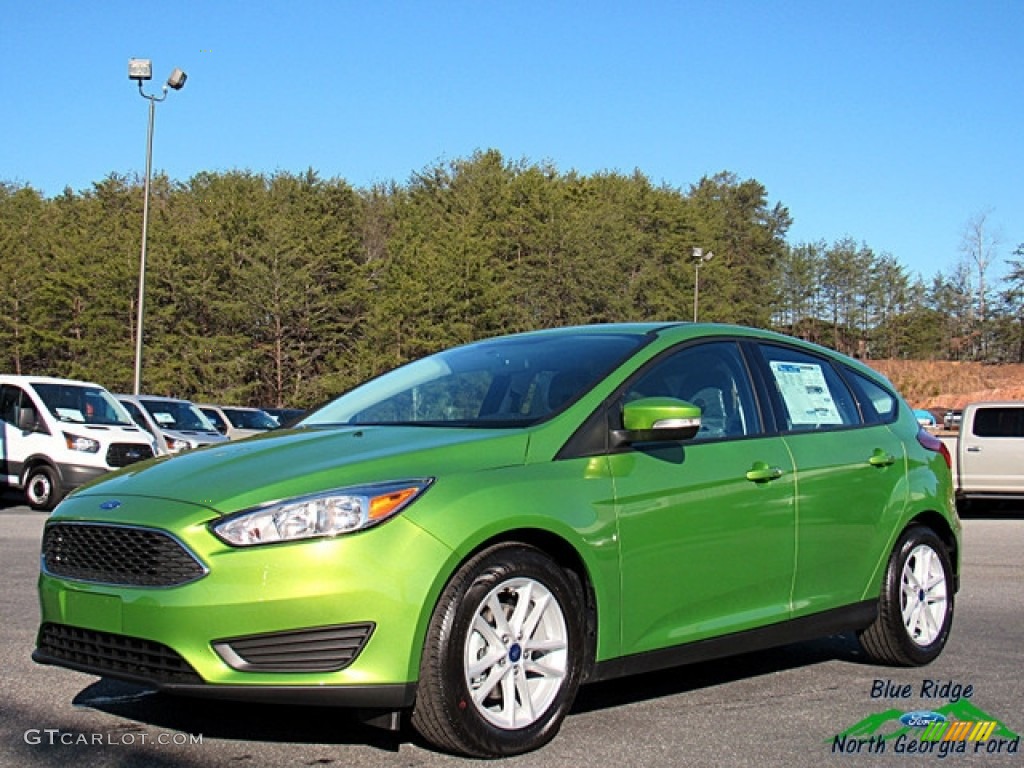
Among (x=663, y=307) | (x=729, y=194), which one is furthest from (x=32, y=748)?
(x=729, y=194)

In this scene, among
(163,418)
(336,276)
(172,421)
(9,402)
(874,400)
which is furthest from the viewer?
(336,276)

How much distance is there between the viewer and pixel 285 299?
61188 millimetres

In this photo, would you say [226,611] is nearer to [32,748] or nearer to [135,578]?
[135,578]

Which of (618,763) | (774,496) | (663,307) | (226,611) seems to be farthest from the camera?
(663,307)

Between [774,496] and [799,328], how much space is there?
88863mm

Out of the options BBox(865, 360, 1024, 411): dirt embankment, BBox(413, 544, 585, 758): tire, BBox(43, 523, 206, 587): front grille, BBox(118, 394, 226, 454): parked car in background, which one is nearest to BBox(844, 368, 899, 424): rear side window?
BBox(413, 544, 585, 758): tire

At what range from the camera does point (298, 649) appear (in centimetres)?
397

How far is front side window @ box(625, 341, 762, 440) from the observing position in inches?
207

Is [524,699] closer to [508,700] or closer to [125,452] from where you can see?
[508,700]

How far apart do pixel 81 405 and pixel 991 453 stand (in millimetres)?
13551

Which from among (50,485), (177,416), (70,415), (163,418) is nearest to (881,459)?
(50,485)

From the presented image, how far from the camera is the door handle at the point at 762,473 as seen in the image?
17.3 ft

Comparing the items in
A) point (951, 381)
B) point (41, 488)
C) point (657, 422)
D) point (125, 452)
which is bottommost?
point (41, 488)

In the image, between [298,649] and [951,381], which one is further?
[951,381]
